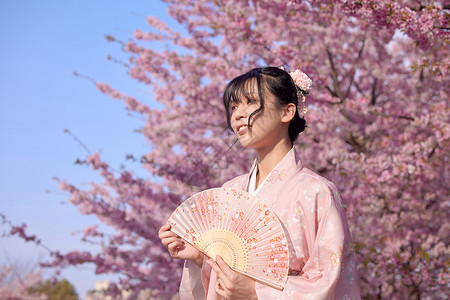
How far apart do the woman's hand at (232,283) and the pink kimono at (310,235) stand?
0.05 meters

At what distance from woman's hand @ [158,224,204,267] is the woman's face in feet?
1.83

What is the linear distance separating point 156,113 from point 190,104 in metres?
0.85

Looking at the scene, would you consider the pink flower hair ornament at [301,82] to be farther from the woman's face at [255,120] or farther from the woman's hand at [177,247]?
the woman's hand at [177,247]

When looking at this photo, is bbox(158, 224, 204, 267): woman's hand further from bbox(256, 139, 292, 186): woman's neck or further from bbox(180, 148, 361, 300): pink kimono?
bbox(256, 139, 292, 186): woman's neck

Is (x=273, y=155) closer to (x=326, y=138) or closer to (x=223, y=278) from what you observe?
(x=223, y=278)

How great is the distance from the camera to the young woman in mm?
2115

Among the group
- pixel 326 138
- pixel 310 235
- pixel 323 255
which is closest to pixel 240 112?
pixel 310 235

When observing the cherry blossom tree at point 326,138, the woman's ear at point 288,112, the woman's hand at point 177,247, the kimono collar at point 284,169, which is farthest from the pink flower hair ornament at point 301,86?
the cherry blossom tree at point 326,138

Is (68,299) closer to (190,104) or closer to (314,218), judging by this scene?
(190,104)

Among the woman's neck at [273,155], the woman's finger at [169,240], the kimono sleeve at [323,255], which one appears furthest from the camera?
the woman's neck at [273,155]

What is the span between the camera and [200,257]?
8.41ft

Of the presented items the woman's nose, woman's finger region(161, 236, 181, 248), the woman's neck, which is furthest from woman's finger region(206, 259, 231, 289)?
the woman's nose

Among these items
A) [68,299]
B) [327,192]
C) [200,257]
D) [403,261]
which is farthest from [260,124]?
[68,299]

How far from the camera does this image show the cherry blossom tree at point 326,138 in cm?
578
